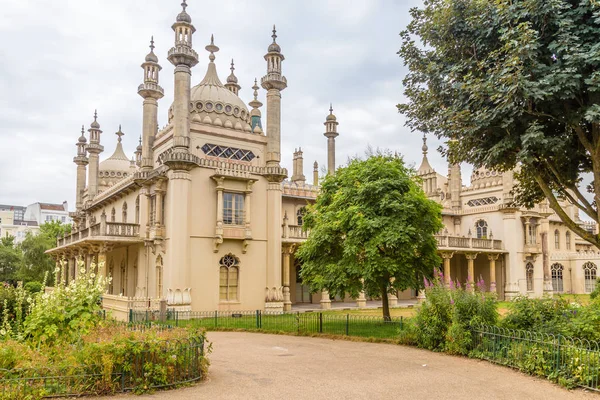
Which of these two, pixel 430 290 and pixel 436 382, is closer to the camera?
pixel 436 382

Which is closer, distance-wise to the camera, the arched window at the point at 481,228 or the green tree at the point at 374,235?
the green tree at the point at 374,235

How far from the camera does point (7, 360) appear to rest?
9.16 metres

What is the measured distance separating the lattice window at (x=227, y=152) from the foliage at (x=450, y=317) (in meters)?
14.9

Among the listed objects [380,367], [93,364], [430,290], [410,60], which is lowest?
[380,367]

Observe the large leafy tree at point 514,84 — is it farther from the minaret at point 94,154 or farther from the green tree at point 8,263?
the green tree at point 8,263

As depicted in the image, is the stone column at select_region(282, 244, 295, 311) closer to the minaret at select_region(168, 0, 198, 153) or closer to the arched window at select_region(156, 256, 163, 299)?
the arched window at select_region(156, 256, 163, 299)

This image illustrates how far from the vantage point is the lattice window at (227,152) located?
26752 millimetres

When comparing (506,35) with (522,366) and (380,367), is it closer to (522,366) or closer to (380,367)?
(522,366)

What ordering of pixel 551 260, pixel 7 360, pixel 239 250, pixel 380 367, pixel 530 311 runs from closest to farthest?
pixel 7 360 → pixel 380 367 → pixel 530 311 → pixel 239 250 → pixel 551 260

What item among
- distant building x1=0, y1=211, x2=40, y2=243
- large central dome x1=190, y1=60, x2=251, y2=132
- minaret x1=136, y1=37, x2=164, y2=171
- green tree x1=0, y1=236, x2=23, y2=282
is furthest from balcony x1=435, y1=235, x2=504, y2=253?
distant building x1=0, y1=211, x2=40, y2=243

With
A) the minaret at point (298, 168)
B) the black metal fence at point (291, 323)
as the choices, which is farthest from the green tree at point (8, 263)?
the black metal fence at point (291, 323)

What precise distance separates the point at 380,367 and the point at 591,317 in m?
4.95

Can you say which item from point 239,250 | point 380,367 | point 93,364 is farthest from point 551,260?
point 93,364

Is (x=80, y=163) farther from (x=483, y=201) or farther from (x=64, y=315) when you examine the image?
(x=64, y=315)
